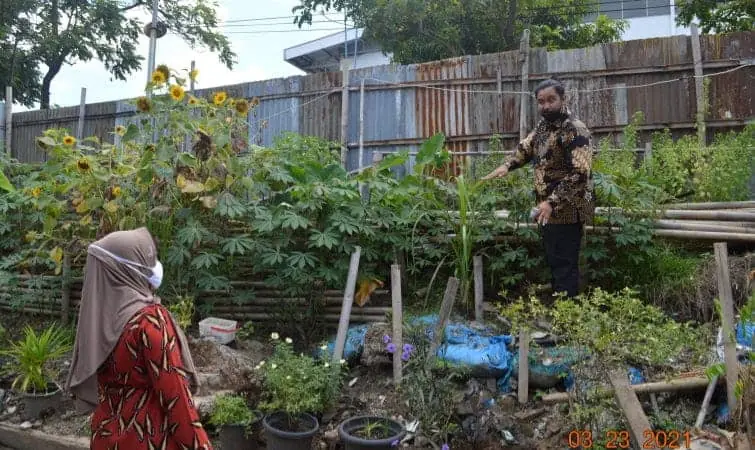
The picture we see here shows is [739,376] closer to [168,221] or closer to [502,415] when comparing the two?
[502,415]

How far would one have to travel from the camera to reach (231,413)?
3482 millimetres

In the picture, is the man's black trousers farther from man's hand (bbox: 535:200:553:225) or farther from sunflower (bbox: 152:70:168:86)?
sunflower (bbox: 152:70:168:86)

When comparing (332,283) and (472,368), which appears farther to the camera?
(332,283)

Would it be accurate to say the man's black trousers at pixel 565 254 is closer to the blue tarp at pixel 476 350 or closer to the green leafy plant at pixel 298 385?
the blue tarp at pixel 476 350

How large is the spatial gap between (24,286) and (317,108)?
450 centimetres

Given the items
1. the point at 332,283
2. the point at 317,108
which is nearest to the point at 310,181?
the point at 332,283

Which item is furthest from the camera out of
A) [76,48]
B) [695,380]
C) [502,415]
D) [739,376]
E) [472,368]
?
[76,48]

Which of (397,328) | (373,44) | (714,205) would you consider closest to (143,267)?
(397,328)

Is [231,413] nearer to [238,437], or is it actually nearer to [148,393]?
[238,437]

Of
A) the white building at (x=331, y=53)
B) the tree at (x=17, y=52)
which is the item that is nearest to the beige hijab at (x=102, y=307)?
the tree at (x=17, y=52)

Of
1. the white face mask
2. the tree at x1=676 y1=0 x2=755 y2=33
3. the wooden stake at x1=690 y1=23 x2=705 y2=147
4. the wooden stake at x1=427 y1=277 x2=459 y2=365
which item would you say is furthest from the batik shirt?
the tree at x1=676 y1=0 x2=755 y2=33

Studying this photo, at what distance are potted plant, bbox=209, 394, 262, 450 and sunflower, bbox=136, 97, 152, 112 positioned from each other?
221 cm

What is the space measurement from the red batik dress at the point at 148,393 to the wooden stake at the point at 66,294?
3.62m

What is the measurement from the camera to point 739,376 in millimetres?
Result: 2836
